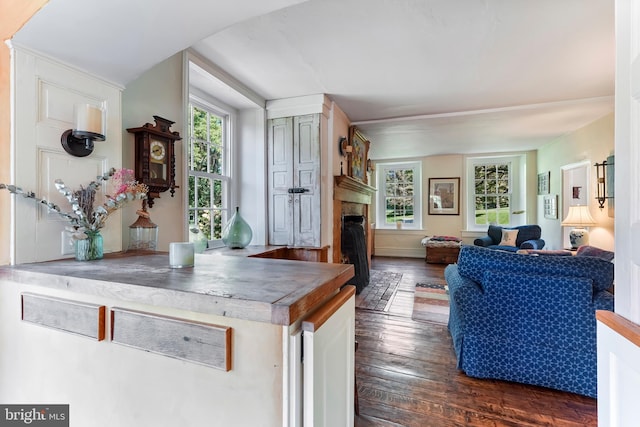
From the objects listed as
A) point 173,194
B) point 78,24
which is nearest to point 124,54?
point 78,24

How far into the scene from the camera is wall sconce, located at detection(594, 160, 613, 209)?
3842 millimetres

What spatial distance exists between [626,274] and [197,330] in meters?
1.24

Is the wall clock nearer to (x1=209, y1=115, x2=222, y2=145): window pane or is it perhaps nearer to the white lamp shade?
(x1=209, y1=115, x2=222, y2=145): window pane

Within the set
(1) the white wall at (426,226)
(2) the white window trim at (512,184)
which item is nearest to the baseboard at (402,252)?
(1) the white wall at (426,226)

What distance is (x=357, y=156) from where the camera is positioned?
15.1 feet

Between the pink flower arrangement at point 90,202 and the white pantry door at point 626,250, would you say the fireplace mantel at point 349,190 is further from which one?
the white pantry door at point 626,250

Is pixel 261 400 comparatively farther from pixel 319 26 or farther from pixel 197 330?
pixel 319 26

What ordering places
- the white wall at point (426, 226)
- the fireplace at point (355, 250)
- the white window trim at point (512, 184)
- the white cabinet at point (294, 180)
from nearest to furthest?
the white cabinet at point (294, 180) → the fireplace at point (355, 250) → the white window trim at point (512, 184) → the white wall at point (426, 226)

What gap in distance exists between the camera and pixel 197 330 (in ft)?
2.73

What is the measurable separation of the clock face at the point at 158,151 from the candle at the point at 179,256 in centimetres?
100

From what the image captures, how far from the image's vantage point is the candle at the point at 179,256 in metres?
1.18

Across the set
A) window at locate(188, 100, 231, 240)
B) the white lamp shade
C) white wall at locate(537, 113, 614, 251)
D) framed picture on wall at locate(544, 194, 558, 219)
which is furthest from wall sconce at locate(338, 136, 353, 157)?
framed picture on wall at locate(544, 194, 558, 219)

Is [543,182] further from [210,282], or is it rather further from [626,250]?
[210,282]

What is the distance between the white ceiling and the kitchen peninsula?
3.33 feet
